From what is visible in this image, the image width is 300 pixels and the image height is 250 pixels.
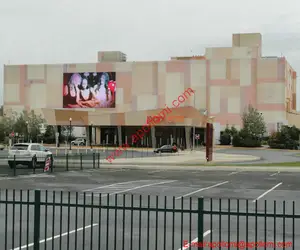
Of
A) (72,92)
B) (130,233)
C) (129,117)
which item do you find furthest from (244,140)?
(130,233)

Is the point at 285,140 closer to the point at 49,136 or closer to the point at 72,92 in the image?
the point at 49,136

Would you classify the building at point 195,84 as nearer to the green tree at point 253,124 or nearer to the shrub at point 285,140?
the green tree at point 253,124

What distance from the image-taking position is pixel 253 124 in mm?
102250

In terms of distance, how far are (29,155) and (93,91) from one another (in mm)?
84241

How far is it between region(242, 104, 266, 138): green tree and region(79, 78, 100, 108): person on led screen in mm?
33314

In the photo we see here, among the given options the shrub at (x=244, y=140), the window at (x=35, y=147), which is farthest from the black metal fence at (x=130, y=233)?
the shrub at (x=244, y=140)

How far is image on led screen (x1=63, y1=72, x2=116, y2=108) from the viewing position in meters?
116

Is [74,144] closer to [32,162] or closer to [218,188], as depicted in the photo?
[32,162]

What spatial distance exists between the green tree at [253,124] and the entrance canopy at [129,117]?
9.32m

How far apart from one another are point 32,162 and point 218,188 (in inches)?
557

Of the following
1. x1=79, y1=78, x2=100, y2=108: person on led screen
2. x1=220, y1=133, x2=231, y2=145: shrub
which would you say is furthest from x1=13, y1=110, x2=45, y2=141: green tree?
x1=220, y1=133, x2=231, y2=145: shrub

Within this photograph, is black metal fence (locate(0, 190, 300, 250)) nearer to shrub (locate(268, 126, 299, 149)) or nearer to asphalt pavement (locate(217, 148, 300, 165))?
asphalt pavement (locate(217, 148, 300, 165))

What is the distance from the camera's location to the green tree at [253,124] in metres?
102

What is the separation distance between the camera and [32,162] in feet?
104
